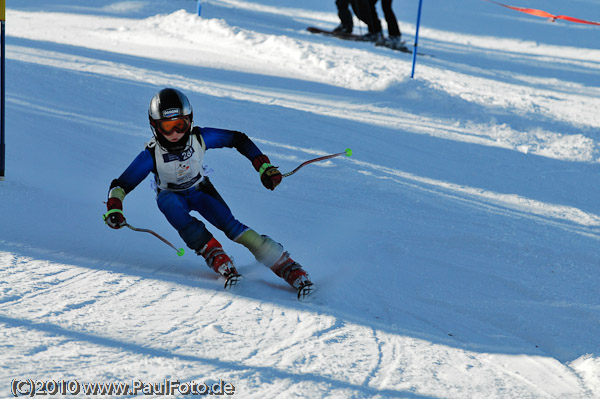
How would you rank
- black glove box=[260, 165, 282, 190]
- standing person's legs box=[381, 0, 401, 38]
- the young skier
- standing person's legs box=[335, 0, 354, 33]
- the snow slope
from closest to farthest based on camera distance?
the snow slope
the young skier
black glove box=[260, 165, 282, 190]
standing person's legs box=[381, 0, 401, 38]
standing person's legs box=[335, 0, 354, 33]

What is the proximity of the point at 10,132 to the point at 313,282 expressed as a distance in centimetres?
377

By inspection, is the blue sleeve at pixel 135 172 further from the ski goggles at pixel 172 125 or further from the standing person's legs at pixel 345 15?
the standing person's legs at pixel 345 15

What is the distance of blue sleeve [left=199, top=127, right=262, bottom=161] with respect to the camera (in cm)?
433

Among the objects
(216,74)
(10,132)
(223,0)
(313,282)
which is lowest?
(313,282)

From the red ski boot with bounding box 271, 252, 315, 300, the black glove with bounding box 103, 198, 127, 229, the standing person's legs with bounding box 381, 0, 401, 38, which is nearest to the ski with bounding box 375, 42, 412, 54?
the standing person's legs with bounding box 381, 0, 401, 38

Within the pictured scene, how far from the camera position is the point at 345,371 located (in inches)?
114

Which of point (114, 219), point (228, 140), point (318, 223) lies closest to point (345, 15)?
point (318, 223)

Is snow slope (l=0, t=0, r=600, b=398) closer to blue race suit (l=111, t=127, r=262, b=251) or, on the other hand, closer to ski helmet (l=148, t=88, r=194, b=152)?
blue race suit (l=111, t=127, r=262, b=251)

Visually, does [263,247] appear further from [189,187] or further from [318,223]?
[318,223]

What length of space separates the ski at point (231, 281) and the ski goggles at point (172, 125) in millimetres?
956

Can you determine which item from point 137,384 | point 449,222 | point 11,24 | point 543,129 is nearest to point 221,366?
point 137,384

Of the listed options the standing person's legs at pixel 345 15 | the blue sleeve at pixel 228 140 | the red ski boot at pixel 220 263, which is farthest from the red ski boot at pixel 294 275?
the standing person's legs at pixel 345 15

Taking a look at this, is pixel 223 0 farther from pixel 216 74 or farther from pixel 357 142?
pixel 357 142

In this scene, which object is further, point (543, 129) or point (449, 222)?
point (543, 129)
